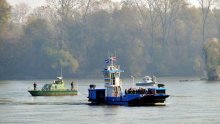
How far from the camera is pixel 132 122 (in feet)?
268

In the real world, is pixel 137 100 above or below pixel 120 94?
below

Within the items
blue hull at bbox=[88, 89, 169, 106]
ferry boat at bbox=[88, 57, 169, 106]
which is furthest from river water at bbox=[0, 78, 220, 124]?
ferry boat at bbox=[88, 57, 169, 106]

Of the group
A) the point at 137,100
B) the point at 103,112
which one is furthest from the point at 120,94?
the point at 103,112

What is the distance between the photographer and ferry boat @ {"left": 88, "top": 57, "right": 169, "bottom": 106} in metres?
100

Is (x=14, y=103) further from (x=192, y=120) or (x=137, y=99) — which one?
(x=192, y=120)

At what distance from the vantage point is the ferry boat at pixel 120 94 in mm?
100213

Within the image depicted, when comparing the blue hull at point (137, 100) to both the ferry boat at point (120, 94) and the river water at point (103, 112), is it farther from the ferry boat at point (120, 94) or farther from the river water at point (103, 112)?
the river water at point (103, 112)

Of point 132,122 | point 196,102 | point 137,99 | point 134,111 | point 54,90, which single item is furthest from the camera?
point 54,90

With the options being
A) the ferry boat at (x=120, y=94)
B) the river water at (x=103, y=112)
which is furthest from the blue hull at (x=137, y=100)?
the river water at (x=103, y=112)

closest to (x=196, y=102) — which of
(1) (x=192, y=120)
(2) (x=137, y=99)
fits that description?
(2) (x=137, y=99)

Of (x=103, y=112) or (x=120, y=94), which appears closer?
(x=103, y=112)

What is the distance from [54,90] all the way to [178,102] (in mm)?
25967

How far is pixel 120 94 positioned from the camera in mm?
103688

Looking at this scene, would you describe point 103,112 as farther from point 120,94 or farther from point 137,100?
point 120,94
